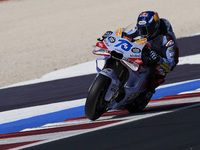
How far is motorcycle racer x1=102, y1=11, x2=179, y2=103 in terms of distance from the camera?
6848mm

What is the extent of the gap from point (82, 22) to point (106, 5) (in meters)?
4.56

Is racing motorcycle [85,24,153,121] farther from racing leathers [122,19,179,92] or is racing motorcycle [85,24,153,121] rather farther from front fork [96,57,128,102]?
racing leathers [122,19,179,92]

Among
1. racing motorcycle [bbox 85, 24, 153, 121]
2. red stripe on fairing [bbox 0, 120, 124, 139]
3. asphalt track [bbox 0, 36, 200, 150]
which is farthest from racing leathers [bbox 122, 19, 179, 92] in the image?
red stripe on fairing [bbox 0, 120, 124, 139]

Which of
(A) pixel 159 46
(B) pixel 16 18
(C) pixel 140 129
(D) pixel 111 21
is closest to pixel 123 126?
(C) pixel 140 129

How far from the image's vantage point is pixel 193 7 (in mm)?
21125

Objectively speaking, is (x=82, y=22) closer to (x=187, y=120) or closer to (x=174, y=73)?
(x=174, y=73)

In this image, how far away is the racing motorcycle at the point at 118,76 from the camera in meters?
6.36

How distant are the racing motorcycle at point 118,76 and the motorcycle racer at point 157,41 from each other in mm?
A: 129

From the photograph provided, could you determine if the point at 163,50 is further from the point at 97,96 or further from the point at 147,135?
the point at 147,135

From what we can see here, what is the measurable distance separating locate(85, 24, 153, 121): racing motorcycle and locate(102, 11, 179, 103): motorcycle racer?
0.13 meters

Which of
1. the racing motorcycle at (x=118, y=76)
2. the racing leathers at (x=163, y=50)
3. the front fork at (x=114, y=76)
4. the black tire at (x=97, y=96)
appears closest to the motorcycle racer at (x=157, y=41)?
the racing leathers at (x=163, y=50)

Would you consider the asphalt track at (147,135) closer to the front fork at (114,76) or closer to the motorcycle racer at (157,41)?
the front fork at (114,76)

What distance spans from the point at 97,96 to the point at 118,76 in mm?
538

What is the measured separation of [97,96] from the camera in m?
6.30
